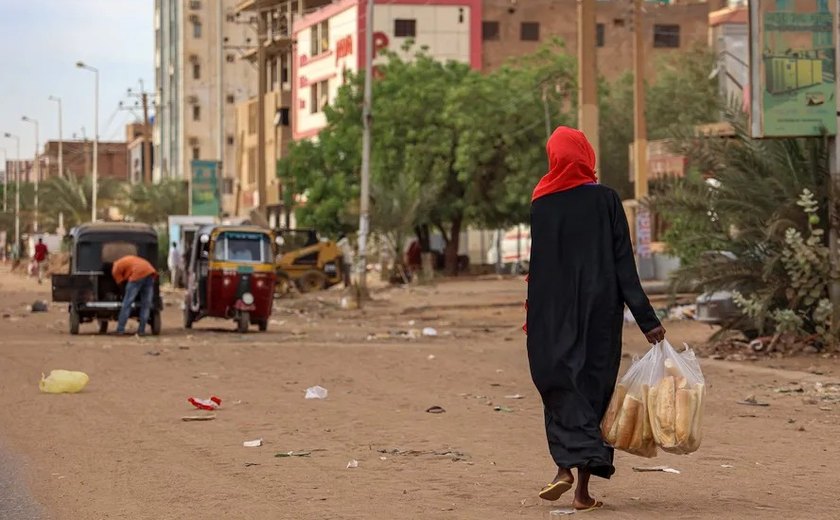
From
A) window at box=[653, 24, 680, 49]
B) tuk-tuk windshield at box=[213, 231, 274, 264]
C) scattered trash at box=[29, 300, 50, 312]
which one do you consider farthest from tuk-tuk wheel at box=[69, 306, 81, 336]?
window at box=[653, 24, 680, 49]

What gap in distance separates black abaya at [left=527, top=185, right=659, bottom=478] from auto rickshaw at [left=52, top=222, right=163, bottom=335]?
2031 cm

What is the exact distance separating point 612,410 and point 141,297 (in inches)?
802

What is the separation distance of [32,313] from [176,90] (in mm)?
91463

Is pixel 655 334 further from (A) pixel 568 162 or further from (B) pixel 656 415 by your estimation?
(A) pixel 568 162

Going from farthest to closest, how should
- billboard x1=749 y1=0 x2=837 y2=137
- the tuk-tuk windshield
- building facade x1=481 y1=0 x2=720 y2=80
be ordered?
building facade x1=481 y1=0 x2=720 y2=80 → the tuk-tuk windshield → billboard x1=749 y1=0 x2=837 y2=137

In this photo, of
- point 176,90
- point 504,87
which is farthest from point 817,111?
point 176,90

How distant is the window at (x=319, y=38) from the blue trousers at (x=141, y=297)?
189 feet

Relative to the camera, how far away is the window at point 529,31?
273ft

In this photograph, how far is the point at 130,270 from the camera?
90.9 ft

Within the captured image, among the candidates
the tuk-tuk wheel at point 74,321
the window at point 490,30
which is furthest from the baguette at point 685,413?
the window at point 490,30

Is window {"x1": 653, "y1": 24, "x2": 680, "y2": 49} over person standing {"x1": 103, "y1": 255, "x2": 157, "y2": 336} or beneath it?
over

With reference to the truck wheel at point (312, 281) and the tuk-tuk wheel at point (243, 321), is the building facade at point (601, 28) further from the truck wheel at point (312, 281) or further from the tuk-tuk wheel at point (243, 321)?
the tuk-tuk wheel at point (243, 321)

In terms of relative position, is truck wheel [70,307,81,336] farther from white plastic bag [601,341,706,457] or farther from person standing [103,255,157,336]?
white plastic bag [601,341,706,457]

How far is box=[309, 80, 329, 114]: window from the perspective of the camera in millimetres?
84562
